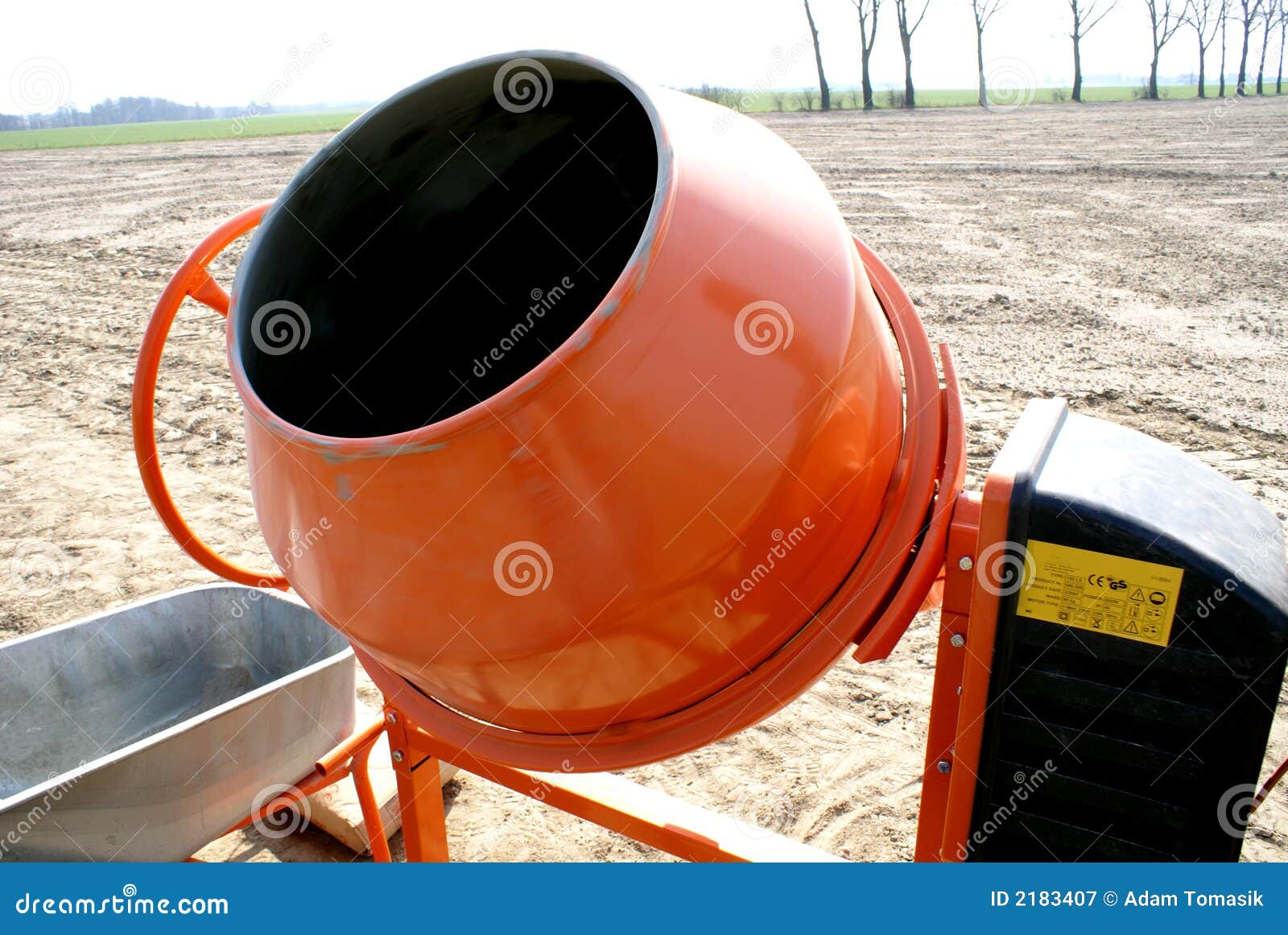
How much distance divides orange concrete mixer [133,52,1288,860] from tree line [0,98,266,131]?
158ft

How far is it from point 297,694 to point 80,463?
349 centimetres

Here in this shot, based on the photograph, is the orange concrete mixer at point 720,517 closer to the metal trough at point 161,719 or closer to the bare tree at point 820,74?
the metal trough at point 161,719

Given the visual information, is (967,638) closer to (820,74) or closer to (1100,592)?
(1100,592)

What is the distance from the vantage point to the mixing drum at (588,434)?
1.18m

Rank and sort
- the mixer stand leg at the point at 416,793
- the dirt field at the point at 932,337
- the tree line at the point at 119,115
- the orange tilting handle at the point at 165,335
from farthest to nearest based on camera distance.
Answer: the tree line at the point at 119,115 < the dirt field at the point at 932,337 < the mixer stand leg at the point at 416,793 < the orange tilting handle at the point at 165,335

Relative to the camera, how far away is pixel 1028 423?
1451 mm

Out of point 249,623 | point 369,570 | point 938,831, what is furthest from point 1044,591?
point 249,623

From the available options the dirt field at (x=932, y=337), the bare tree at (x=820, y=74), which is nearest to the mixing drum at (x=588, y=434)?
the dirt field at (x=932, y=337)

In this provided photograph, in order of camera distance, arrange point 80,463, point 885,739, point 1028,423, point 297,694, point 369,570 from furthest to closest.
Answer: point 80,463
point 885,739
point 297,694
point 1028,423
point 369,570

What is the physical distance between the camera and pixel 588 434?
1.15m

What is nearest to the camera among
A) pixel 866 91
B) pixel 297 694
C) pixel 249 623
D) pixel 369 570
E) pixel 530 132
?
pixel 369 570

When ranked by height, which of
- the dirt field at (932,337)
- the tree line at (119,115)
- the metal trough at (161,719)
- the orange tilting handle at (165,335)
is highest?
the tree line at (119,115)

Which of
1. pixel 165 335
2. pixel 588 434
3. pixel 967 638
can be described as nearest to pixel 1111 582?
pixel 967 638

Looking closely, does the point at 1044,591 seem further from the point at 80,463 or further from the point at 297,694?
the point at 80,463
